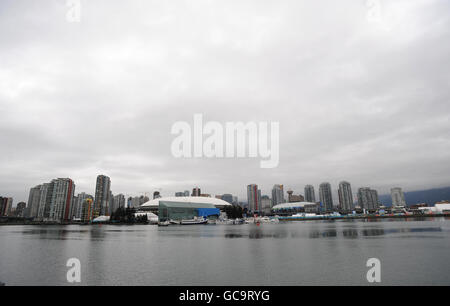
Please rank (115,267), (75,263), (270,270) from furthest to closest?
(75,263), (115,267), (270,270)

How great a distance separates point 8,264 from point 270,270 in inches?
1277

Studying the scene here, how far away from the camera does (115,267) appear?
98.5 feet
